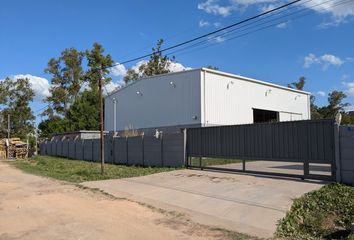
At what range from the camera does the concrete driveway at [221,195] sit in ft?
33.7

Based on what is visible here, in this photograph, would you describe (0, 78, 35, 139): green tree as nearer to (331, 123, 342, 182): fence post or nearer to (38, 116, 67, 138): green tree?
(38, 116, 67, 138): green tree

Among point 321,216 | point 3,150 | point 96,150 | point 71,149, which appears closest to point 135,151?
point 96,150

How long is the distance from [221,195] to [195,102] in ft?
74.0

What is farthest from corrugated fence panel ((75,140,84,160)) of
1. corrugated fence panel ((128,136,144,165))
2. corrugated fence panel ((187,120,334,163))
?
corrugated fence panel ((187,120,334,163))

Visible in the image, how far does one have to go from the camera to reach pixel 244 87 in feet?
132

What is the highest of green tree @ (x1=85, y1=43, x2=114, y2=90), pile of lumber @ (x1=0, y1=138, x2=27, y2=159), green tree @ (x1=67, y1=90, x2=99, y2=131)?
green tree @ (x1=85, y1=43, x2=114, y2=90)

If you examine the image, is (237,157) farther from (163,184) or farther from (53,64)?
(53,64)

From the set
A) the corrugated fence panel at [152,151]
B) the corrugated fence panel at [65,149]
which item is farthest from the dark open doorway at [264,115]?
the corrugated fence panel at [152,151]

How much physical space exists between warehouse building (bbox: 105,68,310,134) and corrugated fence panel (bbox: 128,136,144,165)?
9618mm

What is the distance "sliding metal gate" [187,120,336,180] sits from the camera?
15.1 metres

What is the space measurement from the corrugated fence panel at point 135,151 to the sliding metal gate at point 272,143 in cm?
464

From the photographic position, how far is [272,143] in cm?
1711

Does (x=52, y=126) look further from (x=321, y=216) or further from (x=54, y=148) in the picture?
(x=321, y=216)

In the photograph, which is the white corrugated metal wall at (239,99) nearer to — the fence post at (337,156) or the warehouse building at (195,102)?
the warehouse building at (195,102)
